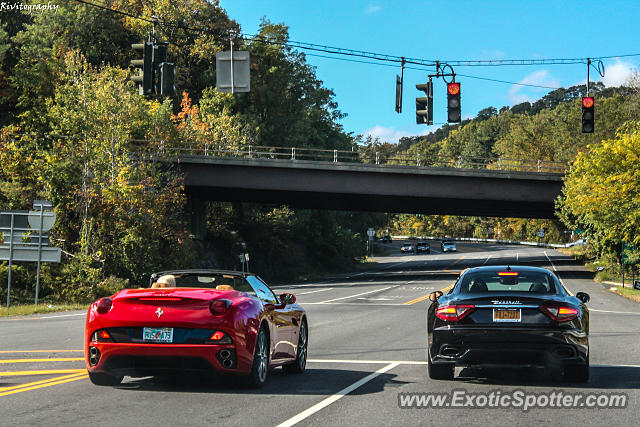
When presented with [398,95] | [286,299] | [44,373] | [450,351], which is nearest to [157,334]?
[286,299]

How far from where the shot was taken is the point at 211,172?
52.2 metres

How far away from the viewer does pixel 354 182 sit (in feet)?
179

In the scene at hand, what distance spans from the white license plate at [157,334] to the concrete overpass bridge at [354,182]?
42069mm

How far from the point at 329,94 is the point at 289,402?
7736 cm

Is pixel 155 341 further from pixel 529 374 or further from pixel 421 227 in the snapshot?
pixel 421 227

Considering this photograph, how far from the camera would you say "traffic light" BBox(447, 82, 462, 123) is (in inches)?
929

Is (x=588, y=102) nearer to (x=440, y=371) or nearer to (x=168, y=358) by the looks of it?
(x=440, y=371)

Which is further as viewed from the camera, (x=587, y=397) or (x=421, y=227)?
(x=421, y=227)

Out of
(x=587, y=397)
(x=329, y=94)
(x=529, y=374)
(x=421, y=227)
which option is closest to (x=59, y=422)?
(x=587, y=397)

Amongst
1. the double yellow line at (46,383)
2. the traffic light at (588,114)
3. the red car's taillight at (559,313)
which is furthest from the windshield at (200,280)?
the traffic light at (588,114)

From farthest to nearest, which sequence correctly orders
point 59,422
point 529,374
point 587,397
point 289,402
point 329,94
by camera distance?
1. point 329,94
2. point 529,374
3. point 587,397
4. point 289,402
5. point 59,422

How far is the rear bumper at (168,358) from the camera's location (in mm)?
9234

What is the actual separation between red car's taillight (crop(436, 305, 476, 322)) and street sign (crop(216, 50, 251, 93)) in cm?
1115

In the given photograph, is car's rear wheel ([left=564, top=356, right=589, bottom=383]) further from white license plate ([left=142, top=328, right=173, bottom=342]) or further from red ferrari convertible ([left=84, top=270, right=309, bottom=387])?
white license plate ([left=142, top=328, right=173, bottom=342])
